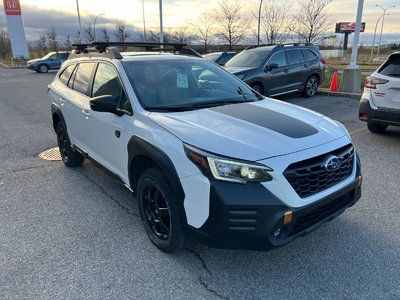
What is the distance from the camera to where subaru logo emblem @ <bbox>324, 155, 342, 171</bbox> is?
266 centimetres

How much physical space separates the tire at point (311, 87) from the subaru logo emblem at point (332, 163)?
911cm

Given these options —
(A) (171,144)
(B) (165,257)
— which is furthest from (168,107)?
(B) (165,257)

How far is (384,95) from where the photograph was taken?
19.0ft

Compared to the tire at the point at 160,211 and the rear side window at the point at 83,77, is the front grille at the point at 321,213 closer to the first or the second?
the tire at the point at 160,211

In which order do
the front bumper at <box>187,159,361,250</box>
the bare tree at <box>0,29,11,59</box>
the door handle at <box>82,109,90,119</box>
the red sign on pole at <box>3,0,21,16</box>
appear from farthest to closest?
the bare tree at <box>0,29,11,59</box> → the red sign on pole at <box>3,0,21,16</box> → the door handle at <box>82,109,90,119</box> → the front bumper at <box>187,159,361,250</box>

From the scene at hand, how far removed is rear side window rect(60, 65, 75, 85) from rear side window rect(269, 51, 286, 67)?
21.7ft

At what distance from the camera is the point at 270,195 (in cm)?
241

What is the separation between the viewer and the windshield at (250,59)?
10210 mm


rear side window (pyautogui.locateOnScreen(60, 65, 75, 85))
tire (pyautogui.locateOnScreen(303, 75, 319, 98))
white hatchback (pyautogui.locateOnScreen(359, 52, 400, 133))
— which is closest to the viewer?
rear side window (pyautogui.locateOnScreen(60, 65, 75, 85))

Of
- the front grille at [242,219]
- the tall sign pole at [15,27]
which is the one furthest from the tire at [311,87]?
the tall sign pole at [15,27]

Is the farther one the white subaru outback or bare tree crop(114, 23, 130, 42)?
bare tree crop(114, 23, 130, 42)

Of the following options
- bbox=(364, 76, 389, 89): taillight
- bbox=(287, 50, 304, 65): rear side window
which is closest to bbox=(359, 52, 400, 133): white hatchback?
bbox=(364, 76, 389, 89): taillight

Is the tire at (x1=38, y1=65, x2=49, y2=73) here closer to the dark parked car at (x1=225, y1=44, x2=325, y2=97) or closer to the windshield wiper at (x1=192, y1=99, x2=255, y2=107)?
the dark parked car at (x1=225, y1=44, x2=325, y2=97)

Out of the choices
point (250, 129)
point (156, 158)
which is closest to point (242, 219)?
point (250, 129)
